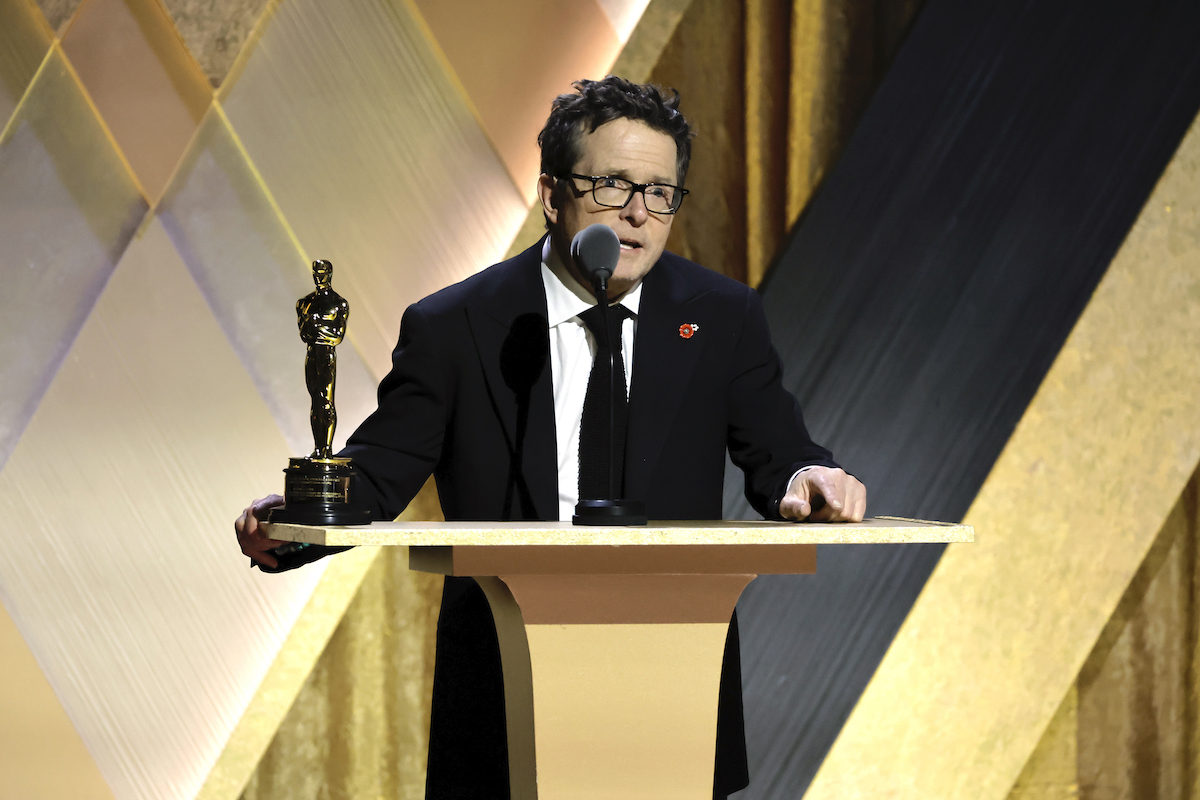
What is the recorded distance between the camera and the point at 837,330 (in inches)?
110

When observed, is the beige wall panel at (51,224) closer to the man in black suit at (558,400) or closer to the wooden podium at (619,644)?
the man in black suit at (558,400)

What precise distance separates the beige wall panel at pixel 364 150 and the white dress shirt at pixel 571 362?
1.24 meters

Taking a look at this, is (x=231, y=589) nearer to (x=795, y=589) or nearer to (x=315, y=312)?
(x=795, y=589)

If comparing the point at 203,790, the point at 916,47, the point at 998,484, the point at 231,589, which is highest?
the point at 916,47

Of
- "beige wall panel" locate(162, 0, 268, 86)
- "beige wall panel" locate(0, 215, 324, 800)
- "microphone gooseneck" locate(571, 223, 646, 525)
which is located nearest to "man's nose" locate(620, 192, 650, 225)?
"microphone gooseneck" locate(571, 223, 646, 525)

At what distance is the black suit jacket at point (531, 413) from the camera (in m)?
1.54

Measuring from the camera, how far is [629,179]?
5.09 feet

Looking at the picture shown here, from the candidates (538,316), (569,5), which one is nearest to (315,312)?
(538,316)

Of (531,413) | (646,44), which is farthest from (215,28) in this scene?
(531,413)

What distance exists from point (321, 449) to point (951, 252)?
1966mm

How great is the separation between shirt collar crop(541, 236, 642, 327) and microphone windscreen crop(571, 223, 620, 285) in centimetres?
33

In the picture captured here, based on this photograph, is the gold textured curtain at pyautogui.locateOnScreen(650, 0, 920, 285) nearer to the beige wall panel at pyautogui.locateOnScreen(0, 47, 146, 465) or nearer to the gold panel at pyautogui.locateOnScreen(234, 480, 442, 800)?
the gold panel at pyautogui.locateOnScreen(234, 480, 442, 800)

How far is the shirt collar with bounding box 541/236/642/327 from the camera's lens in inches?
63.2

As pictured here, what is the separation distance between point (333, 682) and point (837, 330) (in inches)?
60.0
